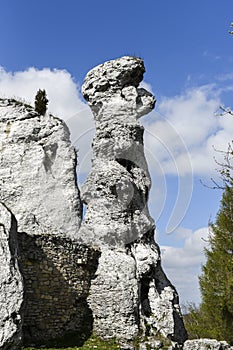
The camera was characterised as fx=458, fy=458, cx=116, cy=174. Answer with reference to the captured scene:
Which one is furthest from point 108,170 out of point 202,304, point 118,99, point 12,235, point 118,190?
point 202,304

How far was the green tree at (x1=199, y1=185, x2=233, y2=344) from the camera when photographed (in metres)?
19.7

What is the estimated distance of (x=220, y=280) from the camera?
20672mm

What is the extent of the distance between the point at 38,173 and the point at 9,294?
6390mm

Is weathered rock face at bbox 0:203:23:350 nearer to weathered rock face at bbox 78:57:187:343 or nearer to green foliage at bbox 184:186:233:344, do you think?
weathered rock face at bbox 78:57:187:343

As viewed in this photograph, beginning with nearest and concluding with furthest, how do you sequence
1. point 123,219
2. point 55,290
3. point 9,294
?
point 9,294 < point 55,290 < point 123,219

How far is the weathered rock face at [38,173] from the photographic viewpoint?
52.2 feet

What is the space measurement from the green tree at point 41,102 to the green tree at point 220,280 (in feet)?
28.3

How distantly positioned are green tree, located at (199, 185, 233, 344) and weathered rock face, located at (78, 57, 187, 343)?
4.84m

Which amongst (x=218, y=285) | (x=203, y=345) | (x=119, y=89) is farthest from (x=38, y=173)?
(x=218, y=285)

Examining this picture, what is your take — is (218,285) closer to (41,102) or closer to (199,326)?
(199,326)

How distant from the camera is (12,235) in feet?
37.5

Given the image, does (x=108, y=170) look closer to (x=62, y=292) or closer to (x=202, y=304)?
(x=62, y=292)

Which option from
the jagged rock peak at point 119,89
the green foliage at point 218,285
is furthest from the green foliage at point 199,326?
the jagged rock peak at point 119,89

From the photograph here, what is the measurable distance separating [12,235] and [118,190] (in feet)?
17.4
